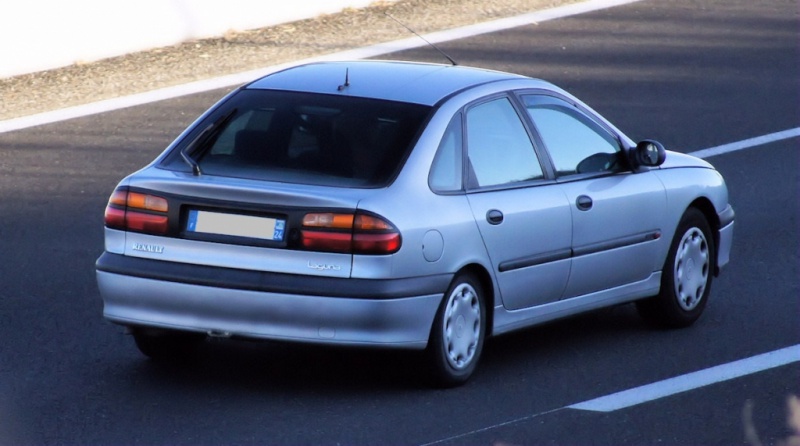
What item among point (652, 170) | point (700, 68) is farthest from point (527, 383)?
point (700, 68)

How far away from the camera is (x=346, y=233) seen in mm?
7168

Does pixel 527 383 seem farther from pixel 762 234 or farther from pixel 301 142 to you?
pixel 762 234

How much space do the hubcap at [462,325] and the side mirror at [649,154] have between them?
159cm

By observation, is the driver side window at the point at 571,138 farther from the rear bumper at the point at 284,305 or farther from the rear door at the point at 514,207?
the rear bumper at the point at 284,305

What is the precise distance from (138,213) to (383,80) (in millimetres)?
1450

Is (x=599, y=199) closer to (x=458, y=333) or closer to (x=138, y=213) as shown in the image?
(x=458, y=333)

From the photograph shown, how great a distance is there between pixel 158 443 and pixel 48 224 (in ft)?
16.1

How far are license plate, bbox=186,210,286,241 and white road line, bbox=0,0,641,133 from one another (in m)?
7.37

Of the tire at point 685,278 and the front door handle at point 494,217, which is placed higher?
the front door handle at point 494,217

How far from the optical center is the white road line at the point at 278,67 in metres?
14.7

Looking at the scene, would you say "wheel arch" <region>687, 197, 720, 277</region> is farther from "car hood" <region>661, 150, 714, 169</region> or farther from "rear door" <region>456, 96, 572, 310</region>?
"rear door" <region>456, 96, 572, 310</region>

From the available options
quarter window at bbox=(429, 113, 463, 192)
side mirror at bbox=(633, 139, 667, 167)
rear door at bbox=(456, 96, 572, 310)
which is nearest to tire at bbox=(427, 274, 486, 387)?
rear door at bbox=(456, 96, 572, 310)

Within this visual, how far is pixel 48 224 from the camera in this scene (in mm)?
11344

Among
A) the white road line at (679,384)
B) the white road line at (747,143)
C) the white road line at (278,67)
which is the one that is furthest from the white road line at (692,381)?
the white road line at (278,67)
